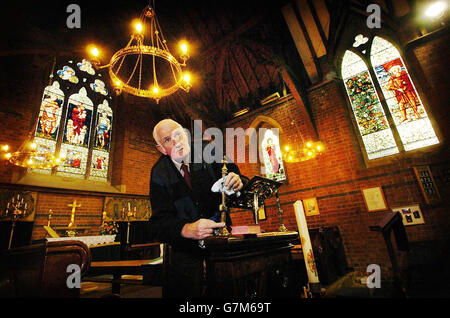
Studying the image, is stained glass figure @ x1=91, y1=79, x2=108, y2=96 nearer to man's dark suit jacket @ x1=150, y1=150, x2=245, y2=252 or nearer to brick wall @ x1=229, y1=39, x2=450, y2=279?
brick wall @ x1=229, y1=39, x2=450, y2=279

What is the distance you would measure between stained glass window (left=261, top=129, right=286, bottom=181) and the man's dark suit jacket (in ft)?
18.4

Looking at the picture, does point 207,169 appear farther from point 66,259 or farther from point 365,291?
point 365,291

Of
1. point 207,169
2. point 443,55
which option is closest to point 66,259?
point 207,169

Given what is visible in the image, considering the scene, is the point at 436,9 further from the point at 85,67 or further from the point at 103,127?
the point at 85,67

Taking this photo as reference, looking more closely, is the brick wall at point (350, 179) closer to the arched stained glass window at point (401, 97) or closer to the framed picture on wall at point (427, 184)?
the framed picture on wall at point (427, 184)

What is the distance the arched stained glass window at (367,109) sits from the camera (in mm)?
5332

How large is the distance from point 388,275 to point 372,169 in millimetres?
2442

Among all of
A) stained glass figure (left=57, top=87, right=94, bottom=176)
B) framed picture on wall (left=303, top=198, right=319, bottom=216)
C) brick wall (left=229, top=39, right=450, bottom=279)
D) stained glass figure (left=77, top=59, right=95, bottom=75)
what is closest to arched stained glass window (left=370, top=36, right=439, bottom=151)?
brick wall (left=229, top=39, right=450, bottom=279)

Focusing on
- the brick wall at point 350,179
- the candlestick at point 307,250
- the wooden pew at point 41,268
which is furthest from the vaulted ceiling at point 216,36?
the wooden pew at point 41,268

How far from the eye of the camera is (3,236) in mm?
4320

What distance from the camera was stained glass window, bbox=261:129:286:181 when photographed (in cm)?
679

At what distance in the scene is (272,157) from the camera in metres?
7.02

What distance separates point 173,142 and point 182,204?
0.51 meters

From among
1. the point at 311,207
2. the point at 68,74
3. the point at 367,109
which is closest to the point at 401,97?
the point at 367,109
